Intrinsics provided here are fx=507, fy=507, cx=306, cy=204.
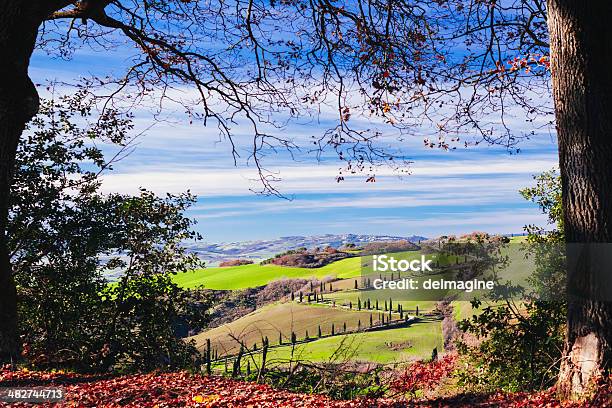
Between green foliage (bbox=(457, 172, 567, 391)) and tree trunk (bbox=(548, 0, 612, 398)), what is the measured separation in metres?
2.23

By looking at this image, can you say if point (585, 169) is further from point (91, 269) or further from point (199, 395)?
point (91, 269)

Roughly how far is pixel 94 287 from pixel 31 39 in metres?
4.86

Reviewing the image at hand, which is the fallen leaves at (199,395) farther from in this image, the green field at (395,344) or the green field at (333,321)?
the green field at (395,344)

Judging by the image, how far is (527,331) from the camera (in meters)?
8.13

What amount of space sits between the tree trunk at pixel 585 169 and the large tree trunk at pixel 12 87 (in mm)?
6810

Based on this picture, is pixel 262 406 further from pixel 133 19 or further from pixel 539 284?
pixel 133 19

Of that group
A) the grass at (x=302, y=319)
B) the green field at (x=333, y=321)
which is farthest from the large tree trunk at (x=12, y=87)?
the grass at (x=302, y=319)

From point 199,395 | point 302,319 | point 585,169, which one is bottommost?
point 302,319

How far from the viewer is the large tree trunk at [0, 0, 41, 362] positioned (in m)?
6.89

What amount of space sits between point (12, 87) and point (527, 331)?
853 centimetres

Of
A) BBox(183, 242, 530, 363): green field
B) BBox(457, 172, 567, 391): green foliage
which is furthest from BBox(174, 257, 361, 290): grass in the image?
BBox(457, 172, 567, 391): green foliage

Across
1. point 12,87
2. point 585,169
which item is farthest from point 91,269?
point 585,169

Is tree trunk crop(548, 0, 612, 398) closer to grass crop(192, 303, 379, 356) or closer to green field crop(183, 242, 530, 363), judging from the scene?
green field crop(183, 242, 530, 363)

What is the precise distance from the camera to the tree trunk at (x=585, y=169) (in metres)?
5.07
